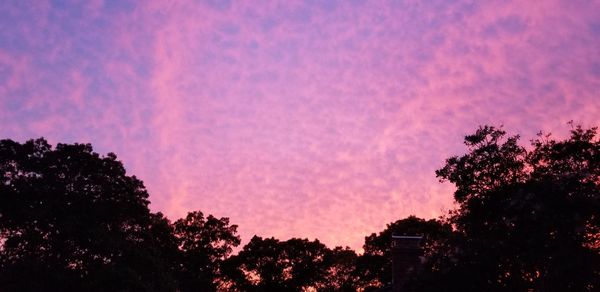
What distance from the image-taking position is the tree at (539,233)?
1912 cm

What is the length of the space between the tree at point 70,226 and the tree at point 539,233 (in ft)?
80.4

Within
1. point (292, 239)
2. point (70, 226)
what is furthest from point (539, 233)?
point (292, 239)

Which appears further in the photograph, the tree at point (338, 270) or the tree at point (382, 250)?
the tree at point (338, 270)

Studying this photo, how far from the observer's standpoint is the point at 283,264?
275 ft

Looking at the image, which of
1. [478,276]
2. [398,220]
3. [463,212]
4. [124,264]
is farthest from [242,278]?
[478,276]

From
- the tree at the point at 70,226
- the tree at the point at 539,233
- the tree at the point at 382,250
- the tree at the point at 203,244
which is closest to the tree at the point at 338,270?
the tree at the point at 382,250

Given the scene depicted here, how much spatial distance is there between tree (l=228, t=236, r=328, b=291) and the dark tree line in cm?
14

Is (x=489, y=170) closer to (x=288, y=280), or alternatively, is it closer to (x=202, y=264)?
(x=202, y=264)

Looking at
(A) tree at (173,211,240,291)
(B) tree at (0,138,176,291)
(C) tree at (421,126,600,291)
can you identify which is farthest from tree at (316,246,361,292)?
(C) tree at (421,126,600,291)

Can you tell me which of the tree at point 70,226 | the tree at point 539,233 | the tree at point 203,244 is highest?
the tree at point 203,244

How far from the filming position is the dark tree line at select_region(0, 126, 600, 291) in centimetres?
1998

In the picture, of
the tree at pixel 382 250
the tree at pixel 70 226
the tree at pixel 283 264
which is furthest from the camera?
the tree at pixel 283 264

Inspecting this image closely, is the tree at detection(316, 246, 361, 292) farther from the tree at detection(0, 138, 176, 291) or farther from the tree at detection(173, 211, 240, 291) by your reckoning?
the tree at detection(0, 138, 176, 291)

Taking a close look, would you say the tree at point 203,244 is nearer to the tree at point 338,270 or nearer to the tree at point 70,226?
the tree at point 338,270
